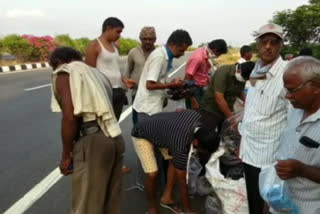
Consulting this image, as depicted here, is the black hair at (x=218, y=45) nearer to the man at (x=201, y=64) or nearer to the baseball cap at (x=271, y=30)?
the man at (x=201, y=64)

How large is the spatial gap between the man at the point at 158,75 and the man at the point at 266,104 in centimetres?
128

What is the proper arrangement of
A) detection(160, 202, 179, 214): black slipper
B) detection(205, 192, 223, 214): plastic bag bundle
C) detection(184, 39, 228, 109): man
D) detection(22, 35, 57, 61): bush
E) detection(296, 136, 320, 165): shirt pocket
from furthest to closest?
detection(22, 35, 57, 61): bush < detection(184, 39, 228, 109): man < detection(160, 202, 179, 214): black slipper < detection(205, 192, 223, 214): plastic bag bundle < detection(296, 136, 320, 165): shirt pocket

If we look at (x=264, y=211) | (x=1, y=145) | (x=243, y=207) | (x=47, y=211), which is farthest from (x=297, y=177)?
(x=1, y=145)

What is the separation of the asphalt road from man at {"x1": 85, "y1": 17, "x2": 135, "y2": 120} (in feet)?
3.54

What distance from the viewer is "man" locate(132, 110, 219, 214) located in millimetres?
3258

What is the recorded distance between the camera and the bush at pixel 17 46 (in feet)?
68.4

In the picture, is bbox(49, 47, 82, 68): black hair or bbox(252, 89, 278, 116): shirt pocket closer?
bbox(252, 89, 278, 116): shirt pocket

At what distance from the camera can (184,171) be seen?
11.0 ft

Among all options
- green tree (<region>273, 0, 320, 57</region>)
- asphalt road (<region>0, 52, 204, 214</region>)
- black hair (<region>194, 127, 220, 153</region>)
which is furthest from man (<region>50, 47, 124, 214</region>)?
green tree (<region>273, 0, 320, 57</region>)

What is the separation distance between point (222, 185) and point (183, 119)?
66 centimetres

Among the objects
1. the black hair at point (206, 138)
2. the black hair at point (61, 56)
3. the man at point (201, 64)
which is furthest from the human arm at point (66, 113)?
the man at point (201, 64)

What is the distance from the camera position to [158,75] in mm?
3789

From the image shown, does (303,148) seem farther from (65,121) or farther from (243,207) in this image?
(65,121)

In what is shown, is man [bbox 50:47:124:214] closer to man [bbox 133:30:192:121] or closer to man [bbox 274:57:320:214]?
man [bbox 133:30:192:121]
